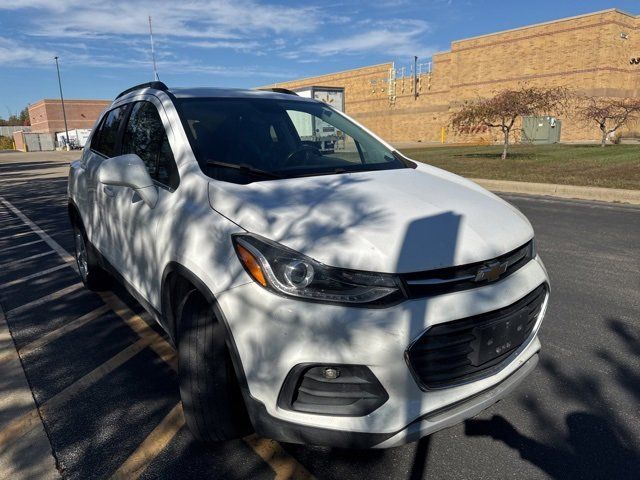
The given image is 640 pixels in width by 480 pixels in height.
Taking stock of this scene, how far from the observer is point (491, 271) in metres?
2.02

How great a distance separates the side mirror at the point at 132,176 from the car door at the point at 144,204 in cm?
5

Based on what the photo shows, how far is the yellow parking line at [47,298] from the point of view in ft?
14.2

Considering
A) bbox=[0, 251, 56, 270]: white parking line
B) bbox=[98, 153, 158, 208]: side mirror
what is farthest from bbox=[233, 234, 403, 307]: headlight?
bbox=[0, 251, 56, 270]: white parking line

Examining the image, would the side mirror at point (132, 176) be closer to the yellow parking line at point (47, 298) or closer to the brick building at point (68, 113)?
the yellow parking line at point (47, 298)

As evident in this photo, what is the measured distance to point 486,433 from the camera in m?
2.44

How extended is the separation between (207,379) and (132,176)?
1218 mm

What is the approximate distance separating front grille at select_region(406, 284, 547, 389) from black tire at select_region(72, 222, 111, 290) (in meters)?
3.37

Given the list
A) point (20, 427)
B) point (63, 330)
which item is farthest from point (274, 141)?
point (63, 330)

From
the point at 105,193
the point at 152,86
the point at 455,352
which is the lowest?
the point at 455,352

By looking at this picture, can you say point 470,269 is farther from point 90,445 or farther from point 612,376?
point 90,445

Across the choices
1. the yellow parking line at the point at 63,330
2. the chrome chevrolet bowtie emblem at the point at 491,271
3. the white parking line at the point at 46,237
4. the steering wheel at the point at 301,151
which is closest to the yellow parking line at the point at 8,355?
the yellow parking line at the point at 63,330

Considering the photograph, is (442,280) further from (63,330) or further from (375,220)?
(63,330)

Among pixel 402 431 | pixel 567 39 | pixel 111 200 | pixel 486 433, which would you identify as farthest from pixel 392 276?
pixel 567 39

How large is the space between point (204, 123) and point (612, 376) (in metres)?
3.03
